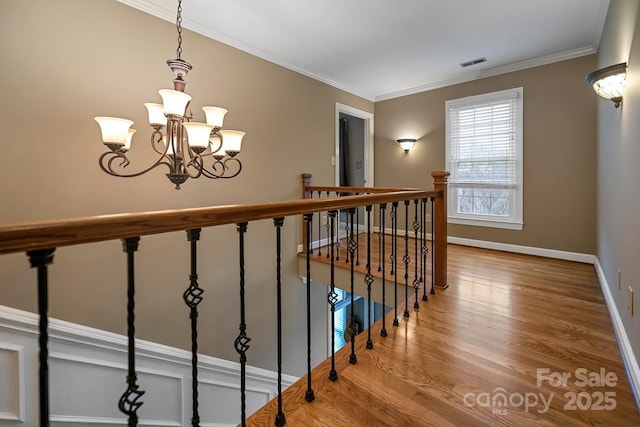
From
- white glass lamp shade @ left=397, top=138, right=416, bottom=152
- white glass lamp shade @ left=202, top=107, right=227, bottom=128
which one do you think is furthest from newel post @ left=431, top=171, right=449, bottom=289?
white glass lamp shade @ left=397, top=138, right=416, bottom=152

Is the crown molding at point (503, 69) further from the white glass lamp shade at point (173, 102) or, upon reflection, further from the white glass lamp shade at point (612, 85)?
the white glass lamp shade at point (173, 102)

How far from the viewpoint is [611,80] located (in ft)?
6.39

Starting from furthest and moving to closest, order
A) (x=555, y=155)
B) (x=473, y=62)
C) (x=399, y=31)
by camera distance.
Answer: (x=473, y=62) → (x=555, y=155) → (x=399, y=31)

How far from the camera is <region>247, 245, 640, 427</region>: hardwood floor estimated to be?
4.36ft

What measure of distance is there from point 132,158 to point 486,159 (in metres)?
4.20

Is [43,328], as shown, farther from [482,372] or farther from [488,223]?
[488,223]

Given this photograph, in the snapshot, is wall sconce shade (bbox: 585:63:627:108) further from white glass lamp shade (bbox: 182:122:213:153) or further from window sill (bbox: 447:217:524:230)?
white glass lamp shade (bbox: 182:122:213:153)

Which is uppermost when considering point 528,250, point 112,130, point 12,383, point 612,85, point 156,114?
point 612,85

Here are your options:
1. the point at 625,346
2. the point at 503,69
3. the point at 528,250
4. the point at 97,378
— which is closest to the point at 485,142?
the point at 503,69

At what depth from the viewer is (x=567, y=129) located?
3.49m

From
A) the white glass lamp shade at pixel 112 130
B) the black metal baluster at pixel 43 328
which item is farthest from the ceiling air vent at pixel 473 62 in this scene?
the black metal baluster at pixel 43 328

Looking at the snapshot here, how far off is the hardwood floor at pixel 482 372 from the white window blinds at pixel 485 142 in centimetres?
198

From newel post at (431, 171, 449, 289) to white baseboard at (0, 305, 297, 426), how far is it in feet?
→ 7.45

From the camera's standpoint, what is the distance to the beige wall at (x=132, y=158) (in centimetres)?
200
